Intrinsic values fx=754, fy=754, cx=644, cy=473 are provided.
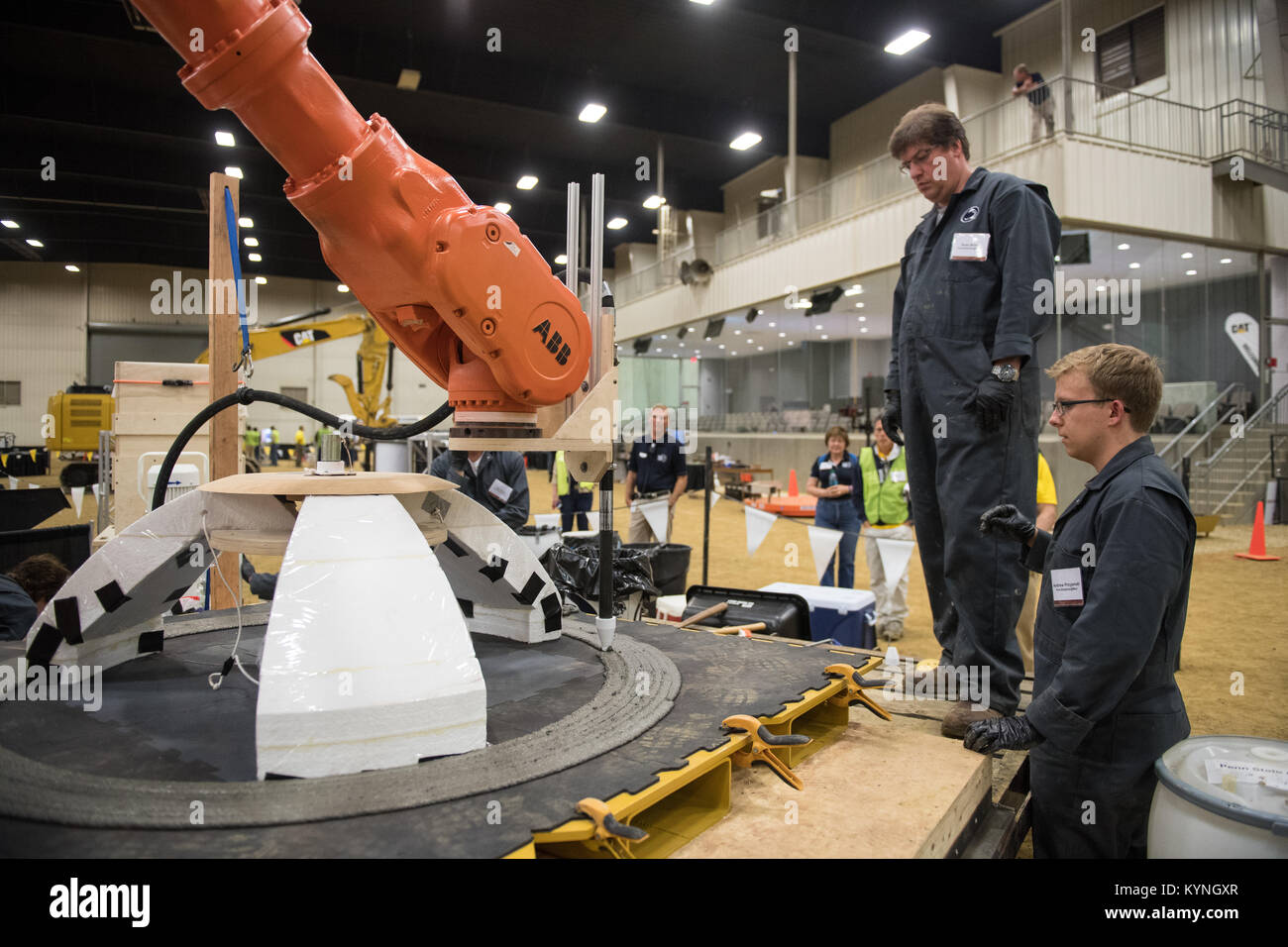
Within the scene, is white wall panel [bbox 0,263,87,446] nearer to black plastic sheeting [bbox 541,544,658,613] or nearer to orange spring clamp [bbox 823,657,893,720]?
black plastic sheeting [bbox 541,544,658,613]

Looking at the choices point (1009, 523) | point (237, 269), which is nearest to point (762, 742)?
point (1009, 523)

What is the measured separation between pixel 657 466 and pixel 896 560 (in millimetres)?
2104

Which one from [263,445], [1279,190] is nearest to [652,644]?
[1279,190]

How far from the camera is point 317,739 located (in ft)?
4.61

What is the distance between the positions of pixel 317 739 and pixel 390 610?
0.27 meters

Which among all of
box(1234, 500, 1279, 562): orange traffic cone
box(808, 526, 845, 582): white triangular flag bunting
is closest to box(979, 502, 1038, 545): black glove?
box(808, 526, 845, 582): white triangular flag bunting

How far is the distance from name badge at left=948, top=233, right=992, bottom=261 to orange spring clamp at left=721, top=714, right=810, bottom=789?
1.53 m

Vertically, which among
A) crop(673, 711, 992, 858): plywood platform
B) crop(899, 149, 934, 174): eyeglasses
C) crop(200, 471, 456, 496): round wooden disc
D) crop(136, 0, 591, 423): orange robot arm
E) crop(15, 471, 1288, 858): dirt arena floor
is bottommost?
crop(15, 471, 1288, 858): dirt arena floor

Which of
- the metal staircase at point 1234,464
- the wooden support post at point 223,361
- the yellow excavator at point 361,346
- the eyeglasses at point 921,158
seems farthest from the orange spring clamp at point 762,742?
the metal staircase at point 1234,464

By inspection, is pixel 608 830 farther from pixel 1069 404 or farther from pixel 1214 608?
pixel 1214 608

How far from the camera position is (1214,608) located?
6.19m

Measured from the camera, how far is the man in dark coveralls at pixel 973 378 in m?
2.20

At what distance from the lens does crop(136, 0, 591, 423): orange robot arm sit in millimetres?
1623
